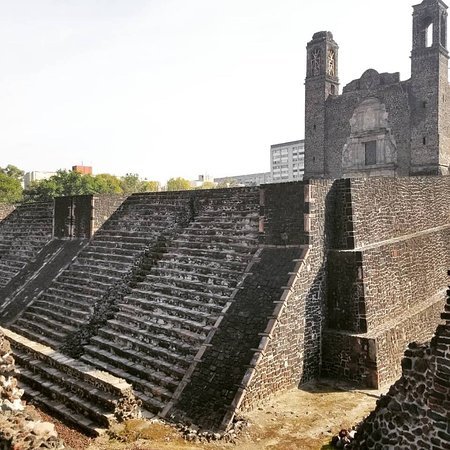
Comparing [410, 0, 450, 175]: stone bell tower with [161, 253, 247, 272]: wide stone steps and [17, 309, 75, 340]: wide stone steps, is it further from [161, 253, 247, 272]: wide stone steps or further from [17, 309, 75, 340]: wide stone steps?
[17, 309, 75, 340]: wide stone steps

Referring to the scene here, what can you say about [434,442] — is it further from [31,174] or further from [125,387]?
[31,174]

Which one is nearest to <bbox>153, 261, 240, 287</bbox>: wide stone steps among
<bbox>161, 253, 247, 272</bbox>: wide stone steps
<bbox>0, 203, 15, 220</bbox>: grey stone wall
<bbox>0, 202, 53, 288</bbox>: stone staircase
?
<bbox>161, 253, 247, 272</bbox>: wide stone steps

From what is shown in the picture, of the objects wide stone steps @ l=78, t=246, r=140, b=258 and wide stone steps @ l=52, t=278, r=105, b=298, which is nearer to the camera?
wide stone steps @ l=52, t=278, r=105, b=298

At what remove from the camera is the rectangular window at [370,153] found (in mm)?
24609

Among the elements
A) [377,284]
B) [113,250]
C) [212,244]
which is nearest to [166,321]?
[212,244]

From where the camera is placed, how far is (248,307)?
938cm

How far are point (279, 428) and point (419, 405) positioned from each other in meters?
2.61

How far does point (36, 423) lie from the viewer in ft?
18.5

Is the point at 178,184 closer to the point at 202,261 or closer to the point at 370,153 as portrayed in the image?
the point at 370,153

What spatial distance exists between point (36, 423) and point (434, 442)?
4.95m

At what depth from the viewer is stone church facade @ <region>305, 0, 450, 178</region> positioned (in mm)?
22562

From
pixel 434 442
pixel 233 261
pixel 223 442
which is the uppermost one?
pixel 233 261

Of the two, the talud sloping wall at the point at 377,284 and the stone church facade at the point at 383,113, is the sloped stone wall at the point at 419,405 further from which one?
the stone church facade at the point at 383,113

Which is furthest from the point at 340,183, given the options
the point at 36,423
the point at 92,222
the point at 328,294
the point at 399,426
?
the point at 92,222
